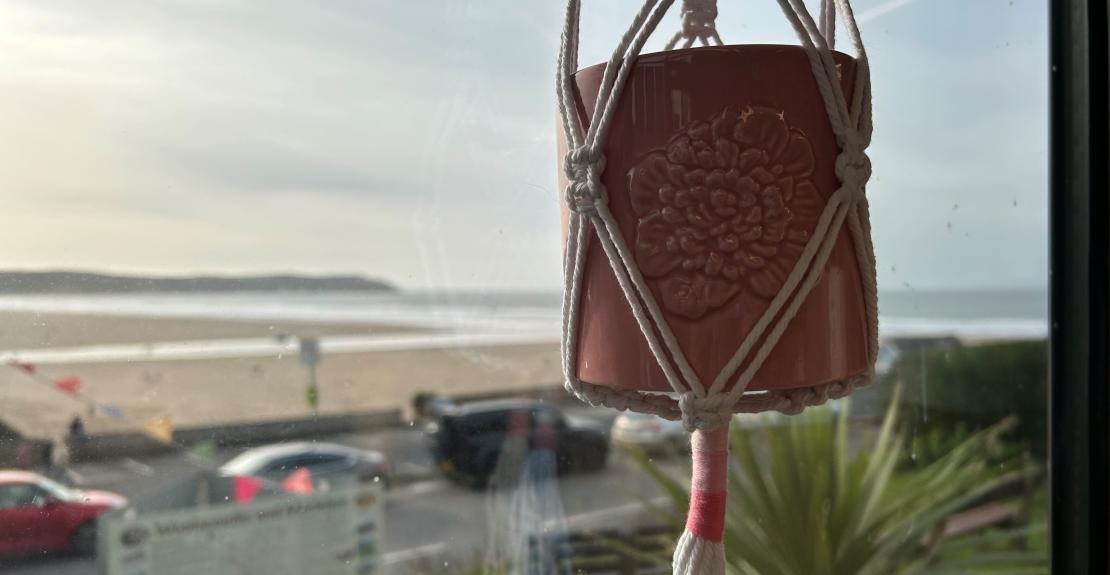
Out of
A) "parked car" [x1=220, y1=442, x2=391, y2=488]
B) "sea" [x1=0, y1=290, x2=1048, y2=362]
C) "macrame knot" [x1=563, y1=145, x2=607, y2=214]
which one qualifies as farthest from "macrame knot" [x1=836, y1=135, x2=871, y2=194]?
"parked car" [x1=220, y1=442, x2=391, y2=488]

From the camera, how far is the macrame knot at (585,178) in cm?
47

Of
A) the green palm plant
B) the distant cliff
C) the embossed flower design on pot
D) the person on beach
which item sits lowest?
the green palm plant

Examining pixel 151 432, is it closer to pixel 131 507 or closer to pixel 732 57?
pixel 131 507

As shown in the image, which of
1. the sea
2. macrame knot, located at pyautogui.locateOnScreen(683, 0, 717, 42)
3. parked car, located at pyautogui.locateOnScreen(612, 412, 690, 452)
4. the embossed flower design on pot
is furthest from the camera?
parked car, located at pyautogui.locateOnScreen(612, 412, 690, 452)

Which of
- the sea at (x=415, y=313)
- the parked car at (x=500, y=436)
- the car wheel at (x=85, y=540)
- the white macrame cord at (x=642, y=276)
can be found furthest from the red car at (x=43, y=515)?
the white macrame cord at (x=642, y=276)

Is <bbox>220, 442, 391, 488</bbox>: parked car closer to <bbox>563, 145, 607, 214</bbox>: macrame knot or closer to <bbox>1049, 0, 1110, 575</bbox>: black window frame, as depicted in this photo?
<bbox>563, 145, 607, 214</bbox>: macrame knot

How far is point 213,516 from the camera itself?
2.37 feet

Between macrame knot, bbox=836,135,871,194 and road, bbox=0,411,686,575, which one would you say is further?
road, bbox=0,411,686,575

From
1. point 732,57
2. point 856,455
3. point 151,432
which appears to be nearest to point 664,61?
point 732,57

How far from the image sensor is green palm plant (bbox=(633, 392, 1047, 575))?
2.83 ft

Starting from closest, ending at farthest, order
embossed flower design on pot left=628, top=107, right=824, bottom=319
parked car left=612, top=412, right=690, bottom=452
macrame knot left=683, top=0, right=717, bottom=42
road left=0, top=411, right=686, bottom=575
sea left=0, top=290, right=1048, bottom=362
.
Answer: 1. embossed flower design on pot left=628, top=107, right=824, bottom=319
2. macrame knot left=683, top=0, right=717, bottom=42
3. sea left=0, top=290, right=1048, bottom=362
4. road left=0, top=411, right=686, bottom=575
5. parked car left=612, top=412, right=690, bottom=452

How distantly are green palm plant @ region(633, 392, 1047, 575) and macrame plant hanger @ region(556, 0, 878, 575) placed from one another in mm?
384

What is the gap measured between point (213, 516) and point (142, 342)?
176 millimetres

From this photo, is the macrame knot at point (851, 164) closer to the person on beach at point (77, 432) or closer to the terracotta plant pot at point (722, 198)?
the terracotta plant pot at point (722, 198)
